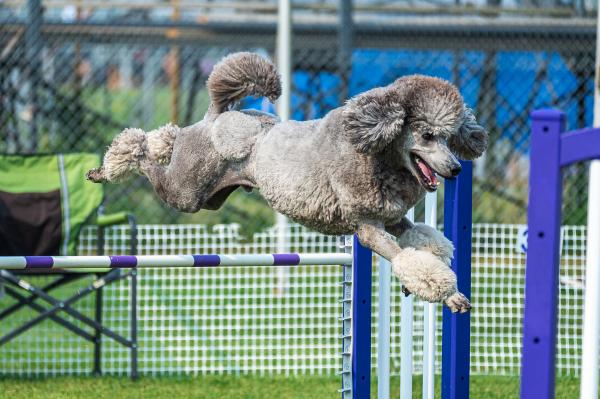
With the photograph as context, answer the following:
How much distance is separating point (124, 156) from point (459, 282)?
1.17m

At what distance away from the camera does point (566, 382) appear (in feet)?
16.3

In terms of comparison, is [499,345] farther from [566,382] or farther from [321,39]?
[321,39]

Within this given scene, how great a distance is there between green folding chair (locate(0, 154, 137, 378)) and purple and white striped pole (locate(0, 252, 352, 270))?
1.28m

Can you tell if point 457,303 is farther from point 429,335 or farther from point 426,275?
point 429,335

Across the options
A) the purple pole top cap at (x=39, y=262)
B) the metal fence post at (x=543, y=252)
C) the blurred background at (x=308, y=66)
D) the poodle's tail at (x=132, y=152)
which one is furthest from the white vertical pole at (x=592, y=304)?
the blurred background at (x=308, y=66)

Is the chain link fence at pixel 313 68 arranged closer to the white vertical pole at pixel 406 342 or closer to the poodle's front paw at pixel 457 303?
the white vertical pole at pixel 406 342

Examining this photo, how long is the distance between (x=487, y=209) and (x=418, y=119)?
5.65 metres

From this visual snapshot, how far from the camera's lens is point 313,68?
7910 millimetres

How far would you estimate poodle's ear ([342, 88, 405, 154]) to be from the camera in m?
2.61

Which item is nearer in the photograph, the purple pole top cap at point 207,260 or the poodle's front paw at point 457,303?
the poodle's front paw at point 457,303

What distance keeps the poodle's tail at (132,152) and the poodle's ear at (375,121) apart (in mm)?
900

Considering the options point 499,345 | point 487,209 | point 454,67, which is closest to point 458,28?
point 454,67

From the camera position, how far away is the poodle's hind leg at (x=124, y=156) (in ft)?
10.9

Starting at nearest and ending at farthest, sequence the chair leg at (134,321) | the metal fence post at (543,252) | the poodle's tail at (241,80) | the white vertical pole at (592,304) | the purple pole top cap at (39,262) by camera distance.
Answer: the metal fence post at (543,252), the white vertical pole at (592,304), the poodle's tail at (241,80), the purple pole top cap at (39,262), the chair leg at (134,321)
